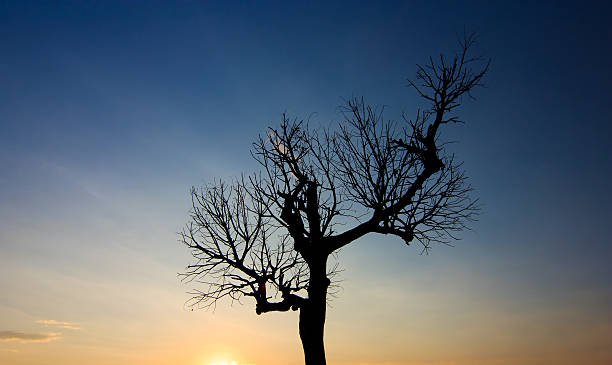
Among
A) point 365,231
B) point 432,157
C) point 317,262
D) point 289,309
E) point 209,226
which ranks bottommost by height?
point 289,309

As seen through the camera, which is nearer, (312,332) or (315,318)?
(312,332)

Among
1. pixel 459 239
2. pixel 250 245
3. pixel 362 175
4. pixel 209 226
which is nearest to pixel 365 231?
pixel 362 175

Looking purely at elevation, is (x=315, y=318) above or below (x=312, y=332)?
above

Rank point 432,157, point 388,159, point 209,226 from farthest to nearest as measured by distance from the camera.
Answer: point 209,226
point 432,157
point 388,159

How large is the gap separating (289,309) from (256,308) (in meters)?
0.99

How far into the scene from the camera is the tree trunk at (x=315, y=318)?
32.4ft

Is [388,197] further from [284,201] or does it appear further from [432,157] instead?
[284,201]

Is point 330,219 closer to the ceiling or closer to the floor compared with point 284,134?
closer to the floor

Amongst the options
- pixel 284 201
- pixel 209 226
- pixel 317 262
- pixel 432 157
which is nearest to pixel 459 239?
pixel 432 157

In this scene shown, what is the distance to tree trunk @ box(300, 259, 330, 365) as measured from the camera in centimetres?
989

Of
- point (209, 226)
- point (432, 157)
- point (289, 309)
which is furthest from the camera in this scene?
point (209, 226)

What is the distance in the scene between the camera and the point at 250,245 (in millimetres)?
11141

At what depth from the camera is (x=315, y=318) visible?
1021cm

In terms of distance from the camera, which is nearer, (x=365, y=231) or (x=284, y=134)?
(x=365, y=231)
